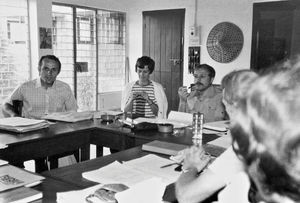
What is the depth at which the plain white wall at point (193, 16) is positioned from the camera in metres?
5.57

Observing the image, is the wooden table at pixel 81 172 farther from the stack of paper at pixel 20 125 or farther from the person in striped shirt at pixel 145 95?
the person in striped shirt at pixel 145 95

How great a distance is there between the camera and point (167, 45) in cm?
652

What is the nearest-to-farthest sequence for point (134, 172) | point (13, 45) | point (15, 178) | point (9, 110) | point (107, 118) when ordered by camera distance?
point (15, 178)
point (134, 172)
point (107, 118)
point (9, 110)
point (13, 45)

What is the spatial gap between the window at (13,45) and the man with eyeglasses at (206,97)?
9.92 feet

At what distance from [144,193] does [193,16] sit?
5188 millimetres

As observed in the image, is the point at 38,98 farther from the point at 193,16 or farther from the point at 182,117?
the point at 193,16

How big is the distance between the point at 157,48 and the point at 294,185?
6.15 metres

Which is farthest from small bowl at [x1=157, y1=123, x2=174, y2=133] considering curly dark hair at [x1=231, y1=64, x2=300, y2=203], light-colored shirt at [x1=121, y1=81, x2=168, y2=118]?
curly dark hair at [x1=231, y1=64, x2=300, y2=203]

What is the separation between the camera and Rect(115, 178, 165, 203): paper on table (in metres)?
1.25

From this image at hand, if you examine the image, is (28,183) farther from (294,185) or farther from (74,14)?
(74,14)

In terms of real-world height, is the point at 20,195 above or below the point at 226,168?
below

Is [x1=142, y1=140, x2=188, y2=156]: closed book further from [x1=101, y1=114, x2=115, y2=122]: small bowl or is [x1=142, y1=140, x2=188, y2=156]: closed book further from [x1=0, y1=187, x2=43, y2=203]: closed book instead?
[x1=101, y1=114, x2=115, y2=122]: small bowl

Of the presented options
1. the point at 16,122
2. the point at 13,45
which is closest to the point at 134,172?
the point at 16,122

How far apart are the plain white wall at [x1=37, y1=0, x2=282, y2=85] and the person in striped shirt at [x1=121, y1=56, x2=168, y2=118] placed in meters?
2.40
